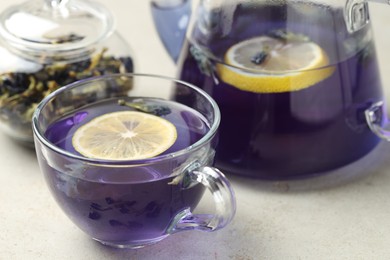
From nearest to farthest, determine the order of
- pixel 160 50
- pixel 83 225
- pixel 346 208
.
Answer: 1. pixel 83 225
2. pixel 346 208
3. pixel 160 50

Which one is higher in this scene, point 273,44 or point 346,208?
point 273,44

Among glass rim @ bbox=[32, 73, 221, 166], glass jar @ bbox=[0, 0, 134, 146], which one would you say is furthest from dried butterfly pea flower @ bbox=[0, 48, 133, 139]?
glass rim @ bbox=[32, 73, 221, 166]

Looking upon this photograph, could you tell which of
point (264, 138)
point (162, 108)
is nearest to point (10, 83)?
point (162, 108)

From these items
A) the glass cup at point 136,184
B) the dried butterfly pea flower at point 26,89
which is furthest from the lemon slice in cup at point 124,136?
the dried butterfly pea flower at point 26,89

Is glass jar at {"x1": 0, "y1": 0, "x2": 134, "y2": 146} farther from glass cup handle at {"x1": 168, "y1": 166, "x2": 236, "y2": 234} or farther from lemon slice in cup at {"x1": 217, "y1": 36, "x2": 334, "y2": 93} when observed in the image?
glass cup handle at {"x1": 168, "y1": 166, "x2": 236, "y2": 234}

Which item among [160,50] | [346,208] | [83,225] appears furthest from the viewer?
[160,50]

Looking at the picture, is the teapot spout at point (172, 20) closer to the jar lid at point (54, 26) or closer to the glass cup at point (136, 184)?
the jar lid at point (54, 26)

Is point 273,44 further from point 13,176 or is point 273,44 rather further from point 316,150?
point 13,176
